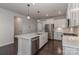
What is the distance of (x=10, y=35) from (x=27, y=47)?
8.36ft

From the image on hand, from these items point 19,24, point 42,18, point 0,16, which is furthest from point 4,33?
point 42,18

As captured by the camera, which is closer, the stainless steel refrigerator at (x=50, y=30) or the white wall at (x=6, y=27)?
the white wall at (x=6, y=27)

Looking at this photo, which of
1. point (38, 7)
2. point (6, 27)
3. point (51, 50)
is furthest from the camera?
point (6, 27)

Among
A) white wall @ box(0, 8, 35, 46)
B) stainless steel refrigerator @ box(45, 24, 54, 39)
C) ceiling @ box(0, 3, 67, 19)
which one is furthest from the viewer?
stainless steel refrigerator @ box(45, 24, 54, 39)

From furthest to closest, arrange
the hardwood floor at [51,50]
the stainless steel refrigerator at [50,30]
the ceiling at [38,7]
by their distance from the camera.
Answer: the stainless steel refrigerator at [50,30]
the ceiling at [38,7]
the hardwood floor at [51,50]

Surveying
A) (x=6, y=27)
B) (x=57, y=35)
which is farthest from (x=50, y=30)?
(x=6, y=27)

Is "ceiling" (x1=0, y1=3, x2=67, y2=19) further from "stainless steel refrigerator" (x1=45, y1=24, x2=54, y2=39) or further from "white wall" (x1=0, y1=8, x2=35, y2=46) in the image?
"stainless steel refrigerator" (x1=45, y1=24, x2=54, y2=39)

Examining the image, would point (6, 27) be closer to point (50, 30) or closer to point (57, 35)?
point (50, 30)

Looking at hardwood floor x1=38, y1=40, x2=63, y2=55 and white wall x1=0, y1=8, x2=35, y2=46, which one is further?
white wall x1=0, y1=8, x2=35, y2=46

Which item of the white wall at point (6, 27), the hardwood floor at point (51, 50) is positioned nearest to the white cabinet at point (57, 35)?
the hardwood floor at point (51, 50)

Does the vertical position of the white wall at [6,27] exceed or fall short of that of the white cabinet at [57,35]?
it exceeds it

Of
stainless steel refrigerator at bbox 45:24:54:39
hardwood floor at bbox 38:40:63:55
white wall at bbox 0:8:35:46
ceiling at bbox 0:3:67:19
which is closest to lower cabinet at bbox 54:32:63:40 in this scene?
stainless steel refrigerator at bbox 45:24:54:39

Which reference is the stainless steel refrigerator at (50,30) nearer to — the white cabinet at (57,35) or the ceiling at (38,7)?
the white cabinet at (57,35)
